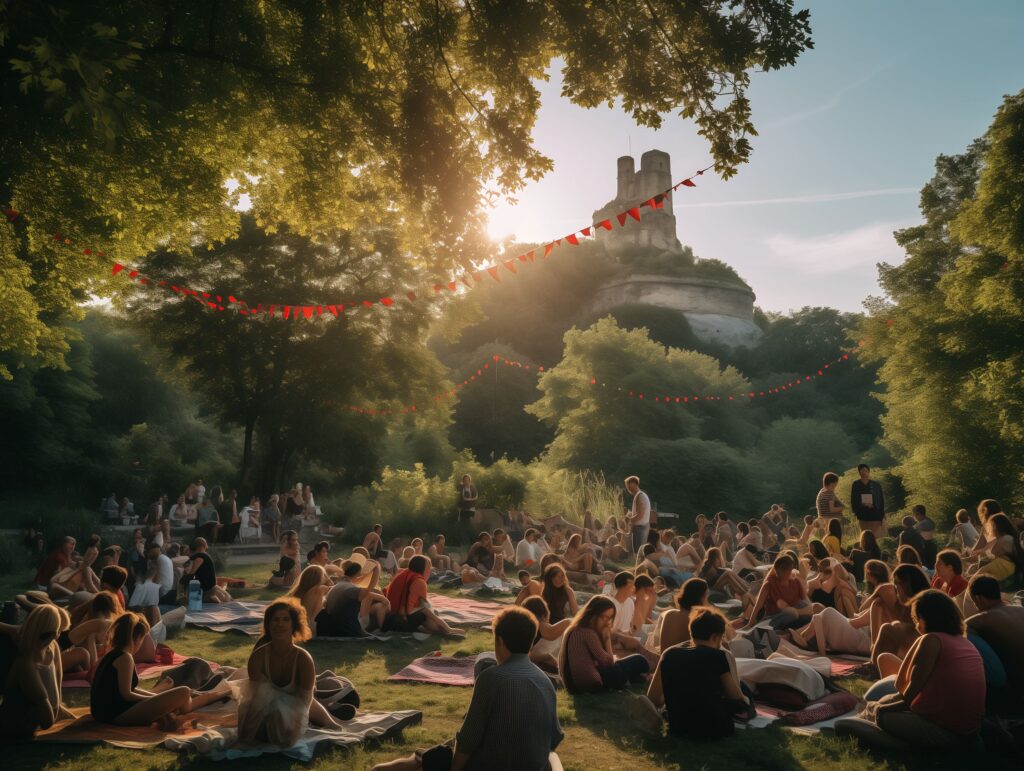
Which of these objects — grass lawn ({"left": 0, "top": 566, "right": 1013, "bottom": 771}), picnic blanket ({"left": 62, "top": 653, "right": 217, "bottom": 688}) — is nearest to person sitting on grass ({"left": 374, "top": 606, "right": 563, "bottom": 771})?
grass lawn ({"left": 0, "top": 566, "right": 1013, "bottom": 771})

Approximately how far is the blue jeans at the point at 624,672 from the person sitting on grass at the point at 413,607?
10.0ft

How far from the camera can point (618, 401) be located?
132 ft

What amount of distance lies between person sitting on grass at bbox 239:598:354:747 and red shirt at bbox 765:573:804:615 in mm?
5652

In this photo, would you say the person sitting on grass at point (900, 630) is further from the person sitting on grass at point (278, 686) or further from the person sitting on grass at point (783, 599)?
the person sitting on grass at point (278, 686)

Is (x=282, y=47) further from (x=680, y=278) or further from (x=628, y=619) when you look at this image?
(x=680, y=278)

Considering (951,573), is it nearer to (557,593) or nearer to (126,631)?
(557,593)

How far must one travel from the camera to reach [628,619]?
26.9 ft

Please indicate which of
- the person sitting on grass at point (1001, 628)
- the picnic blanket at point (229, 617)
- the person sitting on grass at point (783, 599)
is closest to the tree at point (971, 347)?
the person sitting on grass at point (783, 599)

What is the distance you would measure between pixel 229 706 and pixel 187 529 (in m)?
17.9

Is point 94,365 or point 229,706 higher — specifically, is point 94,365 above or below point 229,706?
above

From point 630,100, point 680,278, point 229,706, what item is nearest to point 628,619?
point 229,706

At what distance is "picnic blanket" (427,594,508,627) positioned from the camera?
35.0ft

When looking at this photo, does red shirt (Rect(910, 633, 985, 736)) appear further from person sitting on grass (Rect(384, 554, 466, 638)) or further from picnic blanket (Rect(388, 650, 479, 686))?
person sitting on grass (Rect(384, 554, 466, 638))

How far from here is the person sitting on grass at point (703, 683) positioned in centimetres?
521
